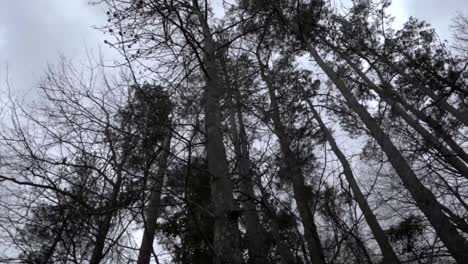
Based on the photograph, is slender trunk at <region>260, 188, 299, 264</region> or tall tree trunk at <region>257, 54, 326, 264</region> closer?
slender trunk at <region>260, 188, 299, 264</region>

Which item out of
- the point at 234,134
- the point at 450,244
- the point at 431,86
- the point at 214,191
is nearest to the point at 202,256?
the point at 234,134

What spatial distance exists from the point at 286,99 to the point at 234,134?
6.10 ft

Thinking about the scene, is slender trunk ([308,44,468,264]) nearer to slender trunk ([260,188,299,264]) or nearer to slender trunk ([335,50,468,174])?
slender trunk ([335,50,468,174])

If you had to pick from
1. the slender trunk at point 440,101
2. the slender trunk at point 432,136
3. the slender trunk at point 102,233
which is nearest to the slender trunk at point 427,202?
the slender trunk at point 432,136

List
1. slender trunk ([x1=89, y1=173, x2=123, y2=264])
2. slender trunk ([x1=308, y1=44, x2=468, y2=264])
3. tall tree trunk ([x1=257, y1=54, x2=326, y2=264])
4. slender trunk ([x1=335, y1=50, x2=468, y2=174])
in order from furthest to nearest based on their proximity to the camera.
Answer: slender trunk ([x1=308, y1=44, x2=468, y2=264]), slender trunk ([x1=335, y1=50, x2=468, y2=174]), tall tree trunk ([x1=257, y1=54, x2=326, y2=264]), slender trunk ([x1=89, y1=173, x2=123, y2=264])

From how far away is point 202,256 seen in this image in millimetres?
8242

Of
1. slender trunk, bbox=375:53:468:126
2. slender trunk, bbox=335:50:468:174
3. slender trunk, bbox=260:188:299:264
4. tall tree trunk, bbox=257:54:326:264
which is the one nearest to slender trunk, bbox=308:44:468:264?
slender trunk, bbox=335:50:468:174

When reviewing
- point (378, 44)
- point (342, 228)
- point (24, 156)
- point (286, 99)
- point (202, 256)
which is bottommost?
point (342, 228)

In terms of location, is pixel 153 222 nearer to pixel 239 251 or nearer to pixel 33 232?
pixel 33 232

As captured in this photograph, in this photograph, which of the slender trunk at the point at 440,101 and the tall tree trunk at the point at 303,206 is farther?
the slender trunk at the point at 440,101

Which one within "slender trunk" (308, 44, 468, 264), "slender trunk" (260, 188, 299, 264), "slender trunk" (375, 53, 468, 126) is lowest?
"slender trunk" (260, 188, 299, 264)

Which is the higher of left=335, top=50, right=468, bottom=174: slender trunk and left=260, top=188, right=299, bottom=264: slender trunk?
left=335, top=50, right=468, bottom=174: slender trunk

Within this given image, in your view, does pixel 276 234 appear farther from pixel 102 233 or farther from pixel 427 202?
pixel 427 202

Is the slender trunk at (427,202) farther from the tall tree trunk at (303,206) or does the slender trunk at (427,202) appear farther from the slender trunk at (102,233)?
the slender trunk at (102,233)
